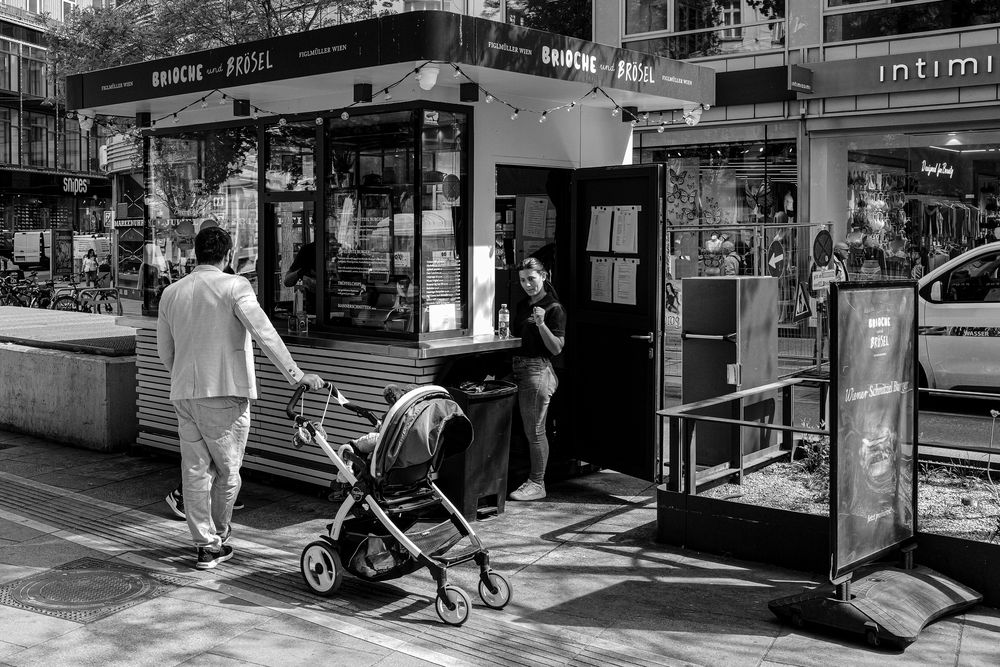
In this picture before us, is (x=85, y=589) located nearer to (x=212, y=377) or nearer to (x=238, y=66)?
(x=212, y=377)

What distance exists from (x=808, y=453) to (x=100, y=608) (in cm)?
491

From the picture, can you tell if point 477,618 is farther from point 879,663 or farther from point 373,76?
point 373,76

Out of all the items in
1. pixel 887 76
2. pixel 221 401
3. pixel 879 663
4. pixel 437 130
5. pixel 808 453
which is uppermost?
pixel 887 76

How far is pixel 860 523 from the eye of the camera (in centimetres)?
543

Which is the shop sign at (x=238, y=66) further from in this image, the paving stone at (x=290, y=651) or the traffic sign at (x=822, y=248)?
the traffic sign at (x=822, y=248)

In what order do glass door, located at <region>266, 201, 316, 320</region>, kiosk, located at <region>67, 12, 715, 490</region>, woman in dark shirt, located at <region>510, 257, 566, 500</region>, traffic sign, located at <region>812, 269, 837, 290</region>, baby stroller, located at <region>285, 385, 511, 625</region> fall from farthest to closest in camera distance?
traffic sign, located at <region>812, 269, 837, 290</region>, glass door, located at <region>266, 201, 316, 320</region>, woman in dark shirt, located at <region>510, 257, 566, 500</region>, kiosk, located at <region>67, 12, 715, 490</region>, baby stroller, located at <region>285, 385, 511, 625</region>

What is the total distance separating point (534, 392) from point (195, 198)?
12.5 ft

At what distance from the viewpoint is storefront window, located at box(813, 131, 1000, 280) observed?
1594 cm

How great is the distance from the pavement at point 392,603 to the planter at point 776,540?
0.10 metres

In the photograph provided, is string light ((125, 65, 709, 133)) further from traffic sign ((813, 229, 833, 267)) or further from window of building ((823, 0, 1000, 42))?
window of building ((823, 0, 1000, 42))

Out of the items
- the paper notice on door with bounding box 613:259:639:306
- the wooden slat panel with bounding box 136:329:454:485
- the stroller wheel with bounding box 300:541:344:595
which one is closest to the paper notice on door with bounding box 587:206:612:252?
the paper notice on door with bounding box 613:259:639:306

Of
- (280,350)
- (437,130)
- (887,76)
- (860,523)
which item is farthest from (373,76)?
(887,76)

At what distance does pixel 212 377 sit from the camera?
21.0 feet

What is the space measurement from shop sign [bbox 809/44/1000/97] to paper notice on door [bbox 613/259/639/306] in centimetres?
948
